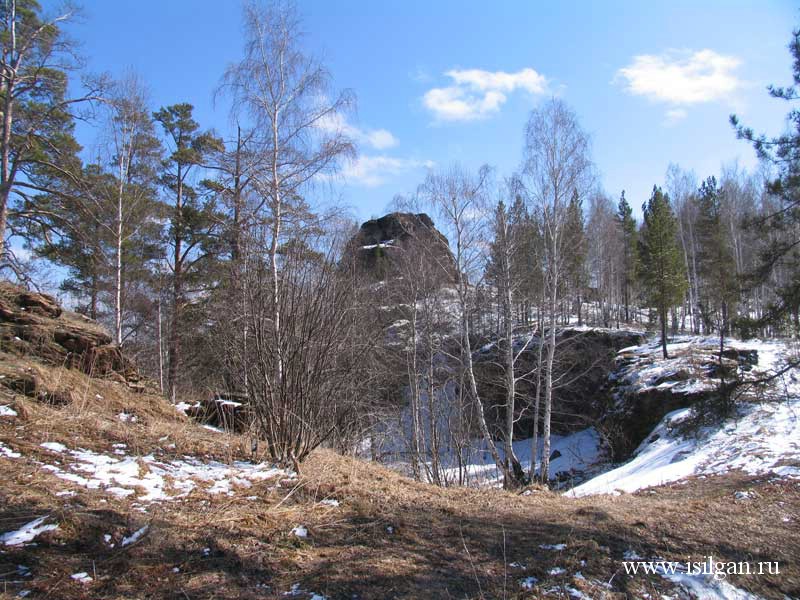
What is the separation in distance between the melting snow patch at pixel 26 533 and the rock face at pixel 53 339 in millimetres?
4156

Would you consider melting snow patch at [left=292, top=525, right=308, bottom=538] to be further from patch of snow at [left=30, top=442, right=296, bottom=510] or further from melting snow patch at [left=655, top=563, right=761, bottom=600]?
melting snow patch at [left=655, top=563, right=761, bottom=600]

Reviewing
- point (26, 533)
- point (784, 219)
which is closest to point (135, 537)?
point (26, 533)

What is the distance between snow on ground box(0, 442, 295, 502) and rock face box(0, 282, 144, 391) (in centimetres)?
277

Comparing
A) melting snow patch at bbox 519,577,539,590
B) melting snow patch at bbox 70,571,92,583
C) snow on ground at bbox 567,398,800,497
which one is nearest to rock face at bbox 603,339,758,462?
snow on ground at bbox 567,398,800,497

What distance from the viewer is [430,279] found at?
1465cm

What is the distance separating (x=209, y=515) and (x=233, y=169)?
21.7ft

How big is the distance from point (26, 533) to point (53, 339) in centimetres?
483

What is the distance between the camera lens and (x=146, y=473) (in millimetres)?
3973

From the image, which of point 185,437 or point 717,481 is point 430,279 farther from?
point 185,437

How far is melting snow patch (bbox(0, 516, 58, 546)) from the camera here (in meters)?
2.59

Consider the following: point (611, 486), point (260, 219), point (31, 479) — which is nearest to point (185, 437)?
point (31, 479)

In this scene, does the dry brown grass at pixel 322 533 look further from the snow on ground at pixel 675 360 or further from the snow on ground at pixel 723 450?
the snow on ground at pixel 675 360

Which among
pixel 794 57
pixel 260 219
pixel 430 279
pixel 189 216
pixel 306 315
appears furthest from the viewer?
pixel 189 216

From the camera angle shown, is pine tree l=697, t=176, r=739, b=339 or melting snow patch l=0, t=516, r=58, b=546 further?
pine tree l=697, t=176, r=739, b=339
